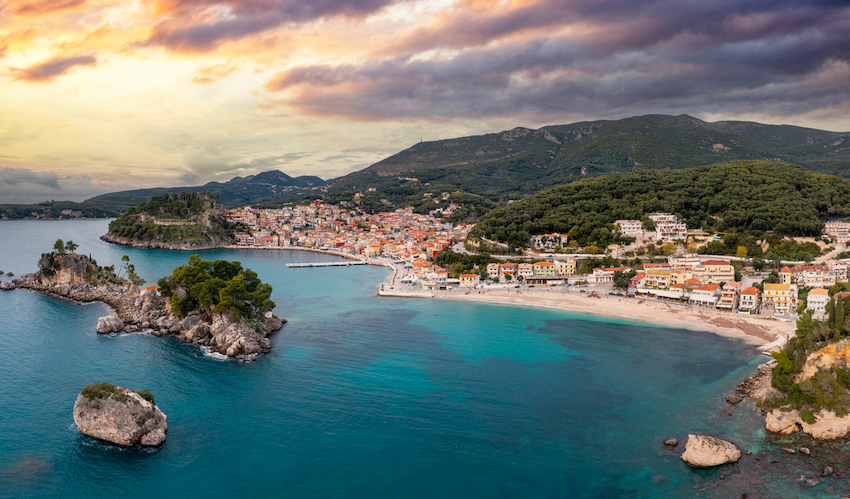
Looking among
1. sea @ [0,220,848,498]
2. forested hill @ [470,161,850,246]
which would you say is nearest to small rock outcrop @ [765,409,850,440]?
sea @ [0,220,848,498]

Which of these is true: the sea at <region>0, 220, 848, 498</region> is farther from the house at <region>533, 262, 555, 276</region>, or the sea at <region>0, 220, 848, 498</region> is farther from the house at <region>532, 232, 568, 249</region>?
the house at <region>532, 232, 568, 249</region>

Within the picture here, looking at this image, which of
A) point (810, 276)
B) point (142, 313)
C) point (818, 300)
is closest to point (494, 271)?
point (818, 300)

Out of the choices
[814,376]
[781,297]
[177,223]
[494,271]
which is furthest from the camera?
[177,223]

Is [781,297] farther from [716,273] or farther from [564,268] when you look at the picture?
[564,268]

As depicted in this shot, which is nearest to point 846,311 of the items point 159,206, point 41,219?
point 159,206

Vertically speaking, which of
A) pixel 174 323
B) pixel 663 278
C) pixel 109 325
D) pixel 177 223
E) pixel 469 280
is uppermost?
pixel 177 223

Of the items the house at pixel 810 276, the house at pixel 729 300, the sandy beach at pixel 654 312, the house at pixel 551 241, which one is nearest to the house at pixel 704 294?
the house at pixel 729 300
